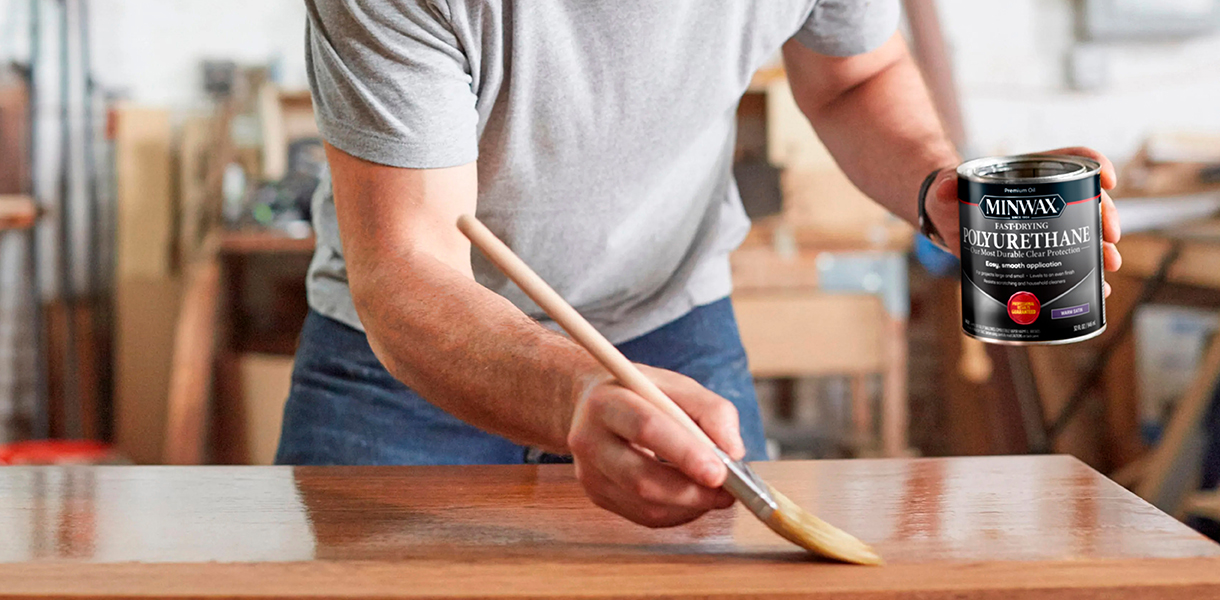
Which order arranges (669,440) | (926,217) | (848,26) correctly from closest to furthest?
1. (669,440)
2. (926,217)
3. (848,26)

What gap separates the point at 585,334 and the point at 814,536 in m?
0.18

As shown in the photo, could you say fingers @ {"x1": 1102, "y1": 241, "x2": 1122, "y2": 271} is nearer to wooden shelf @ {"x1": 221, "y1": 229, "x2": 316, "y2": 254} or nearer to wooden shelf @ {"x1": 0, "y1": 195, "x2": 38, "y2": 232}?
wooden shelf @ {"x1": 221, "y1": 229, "x2": 316, "y2": 254}

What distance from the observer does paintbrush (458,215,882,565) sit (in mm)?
605

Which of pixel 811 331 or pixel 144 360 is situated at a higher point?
pixel 811 331

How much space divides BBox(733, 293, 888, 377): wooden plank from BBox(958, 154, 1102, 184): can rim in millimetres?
1749

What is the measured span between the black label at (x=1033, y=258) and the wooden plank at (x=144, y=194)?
2.56 metres

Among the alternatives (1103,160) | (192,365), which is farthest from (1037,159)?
(192,365)

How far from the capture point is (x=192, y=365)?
266 cm

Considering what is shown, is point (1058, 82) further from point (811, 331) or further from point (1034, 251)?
point (1034, 251)

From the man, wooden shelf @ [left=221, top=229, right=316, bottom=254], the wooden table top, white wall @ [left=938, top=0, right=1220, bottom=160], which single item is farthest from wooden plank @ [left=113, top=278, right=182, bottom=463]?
white wall @ [left=938, top=0, right=1220, bottom=160]

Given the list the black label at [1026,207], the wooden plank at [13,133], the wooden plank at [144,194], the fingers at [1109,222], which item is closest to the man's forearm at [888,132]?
the fingers at [1109,222]

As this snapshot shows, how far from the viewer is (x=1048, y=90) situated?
308cm

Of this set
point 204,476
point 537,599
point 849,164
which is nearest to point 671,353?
point 849,164

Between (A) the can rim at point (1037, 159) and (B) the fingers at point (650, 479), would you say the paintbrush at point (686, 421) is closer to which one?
(B) the fingers at point (650, 479)
